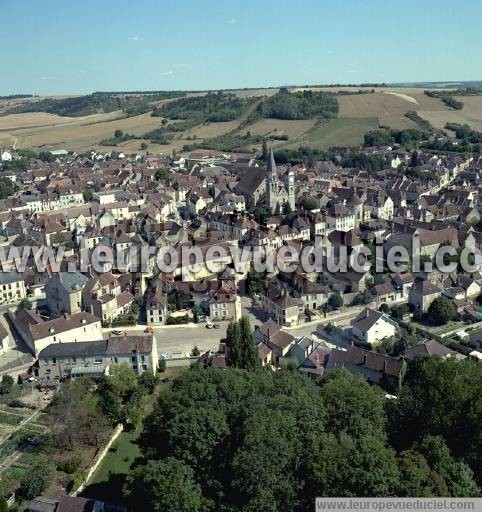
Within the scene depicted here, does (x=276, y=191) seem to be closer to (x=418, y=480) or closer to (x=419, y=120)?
(x=418, y=480)

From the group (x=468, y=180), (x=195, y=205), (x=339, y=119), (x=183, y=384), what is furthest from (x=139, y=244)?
(x=339, y=119)

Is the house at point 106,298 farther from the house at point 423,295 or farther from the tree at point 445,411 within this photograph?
the tree at point 445,411

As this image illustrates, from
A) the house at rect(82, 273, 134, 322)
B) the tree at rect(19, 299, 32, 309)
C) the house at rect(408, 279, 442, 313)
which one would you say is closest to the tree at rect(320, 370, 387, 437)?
the house at rect(408, 279, 442, 313)

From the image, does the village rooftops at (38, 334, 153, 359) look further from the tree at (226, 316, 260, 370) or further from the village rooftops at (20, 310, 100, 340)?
the tree at (226, 316, 260, 370)


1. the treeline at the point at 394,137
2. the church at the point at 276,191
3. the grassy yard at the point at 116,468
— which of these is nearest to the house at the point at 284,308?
the grassy yard at the point at 116,468

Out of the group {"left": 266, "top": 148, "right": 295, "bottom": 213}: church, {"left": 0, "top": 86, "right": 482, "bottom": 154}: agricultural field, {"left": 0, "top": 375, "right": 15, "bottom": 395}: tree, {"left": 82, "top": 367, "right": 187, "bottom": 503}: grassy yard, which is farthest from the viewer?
{"left": 0, "top": 86, "right": 482, "bottom": 154}: agricultural field

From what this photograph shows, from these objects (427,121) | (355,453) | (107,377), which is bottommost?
(107,377)

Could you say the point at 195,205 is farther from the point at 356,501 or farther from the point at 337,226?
the point at 356,501
